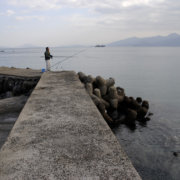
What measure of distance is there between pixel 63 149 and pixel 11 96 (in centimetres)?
752

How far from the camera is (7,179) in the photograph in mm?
2037

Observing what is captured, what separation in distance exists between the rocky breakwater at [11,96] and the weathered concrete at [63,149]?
1.51m

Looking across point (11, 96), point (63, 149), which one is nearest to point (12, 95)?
point (11, 96)

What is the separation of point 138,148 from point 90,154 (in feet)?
16.3

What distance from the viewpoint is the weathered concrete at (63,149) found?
2.12m

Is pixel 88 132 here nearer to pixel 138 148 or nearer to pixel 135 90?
pixel 138 148

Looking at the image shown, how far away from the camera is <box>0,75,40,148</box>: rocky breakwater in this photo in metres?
5.31

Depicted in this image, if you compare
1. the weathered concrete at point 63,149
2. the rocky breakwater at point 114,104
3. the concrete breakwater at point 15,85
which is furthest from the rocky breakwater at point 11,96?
the rocky breakwater at point 114,104

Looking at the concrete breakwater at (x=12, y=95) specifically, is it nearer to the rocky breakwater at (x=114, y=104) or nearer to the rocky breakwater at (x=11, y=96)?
the rocky breakwater at (x=11, y=96)

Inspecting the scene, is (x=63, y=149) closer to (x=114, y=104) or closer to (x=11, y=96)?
(x=114, y=104)

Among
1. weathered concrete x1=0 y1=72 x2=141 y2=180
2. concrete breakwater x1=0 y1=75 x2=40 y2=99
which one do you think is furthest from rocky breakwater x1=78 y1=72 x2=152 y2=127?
weathered concrete x1=0 y1=72 x2=141 y2=180

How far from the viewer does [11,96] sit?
368 inches

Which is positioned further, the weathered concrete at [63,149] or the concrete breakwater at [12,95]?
the concrete breakwater at [12,95]

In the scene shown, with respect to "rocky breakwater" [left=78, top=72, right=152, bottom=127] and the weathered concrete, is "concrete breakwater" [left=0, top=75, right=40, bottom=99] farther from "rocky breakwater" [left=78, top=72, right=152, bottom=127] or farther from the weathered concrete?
the weathered concrete
